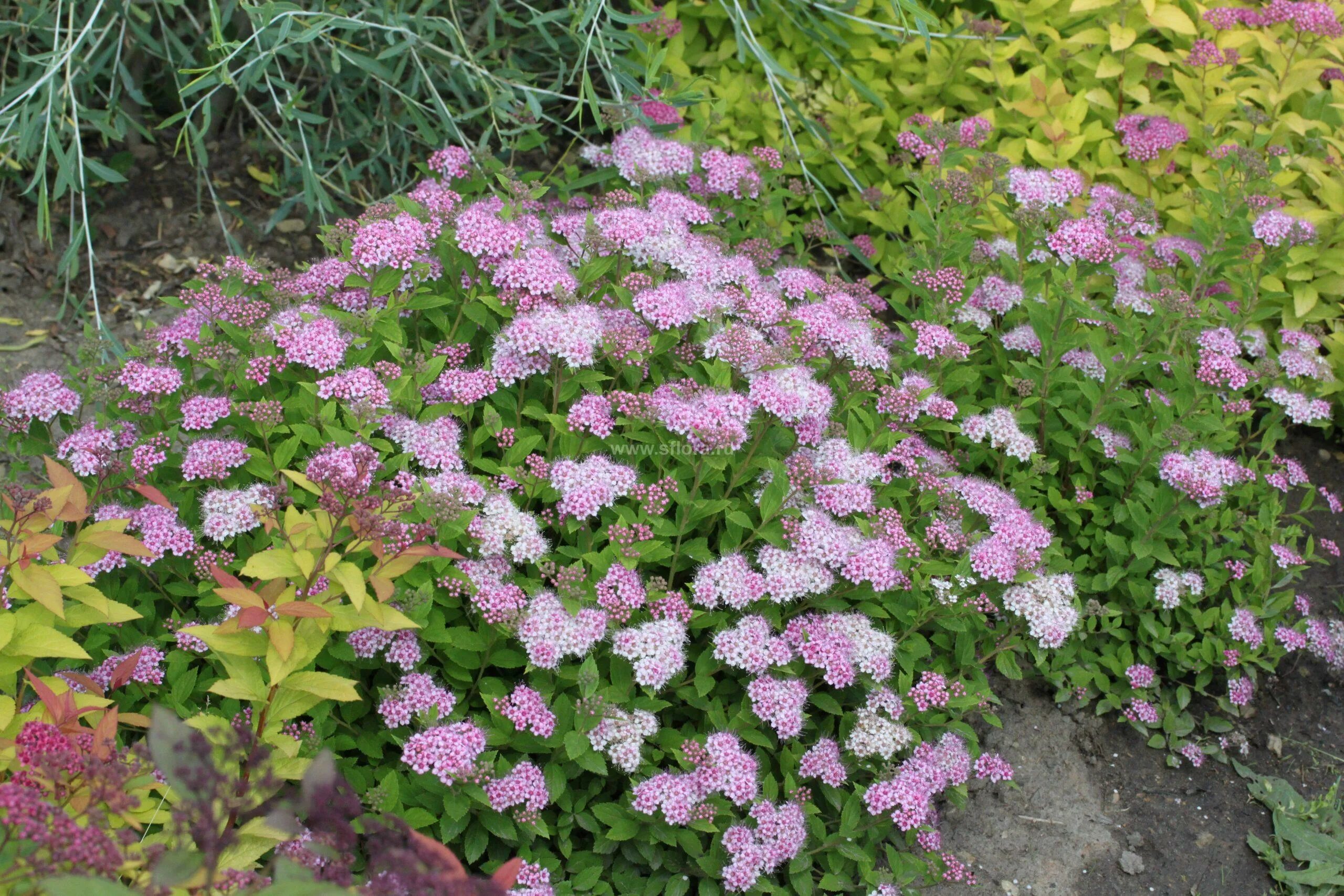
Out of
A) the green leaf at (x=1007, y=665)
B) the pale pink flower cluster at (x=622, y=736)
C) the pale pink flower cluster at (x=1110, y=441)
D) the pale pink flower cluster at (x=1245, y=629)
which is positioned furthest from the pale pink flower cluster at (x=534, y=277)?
the pale pink flower cluster at (x=1245, y=629)

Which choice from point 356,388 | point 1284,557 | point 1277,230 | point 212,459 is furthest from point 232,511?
point 1277,230

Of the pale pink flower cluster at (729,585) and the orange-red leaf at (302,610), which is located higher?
the orange-red leaf at (302,610)

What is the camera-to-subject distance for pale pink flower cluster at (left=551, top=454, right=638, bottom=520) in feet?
Result: 8.49

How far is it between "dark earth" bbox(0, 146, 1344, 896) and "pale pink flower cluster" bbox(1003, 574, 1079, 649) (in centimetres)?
47

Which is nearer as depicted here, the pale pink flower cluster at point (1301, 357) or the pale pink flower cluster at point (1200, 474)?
the pale pink flower cluster at point (1200, 474)

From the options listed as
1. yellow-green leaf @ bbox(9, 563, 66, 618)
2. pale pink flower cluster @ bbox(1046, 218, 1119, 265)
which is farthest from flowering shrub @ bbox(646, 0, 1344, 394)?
yellow-green leaf @ bbox(9, 563, 66, 618)

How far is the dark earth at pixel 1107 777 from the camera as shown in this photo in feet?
9.71

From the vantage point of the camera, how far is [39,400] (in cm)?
269

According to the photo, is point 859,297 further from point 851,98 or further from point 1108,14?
point 1108,14

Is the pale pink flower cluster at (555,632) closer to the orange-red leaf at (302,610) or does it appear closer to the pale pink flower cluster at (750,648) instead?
the pale pink flower cluster at (750,648)

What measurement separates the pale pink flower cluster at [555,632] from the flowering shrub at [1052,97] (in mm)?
2184

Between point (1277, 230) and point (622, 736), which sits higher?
point (1277, 230)

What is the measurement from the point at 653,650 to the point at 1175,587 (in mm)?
1760

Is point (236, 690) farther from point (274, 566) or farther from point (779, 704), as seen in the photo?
point (779, 704)
